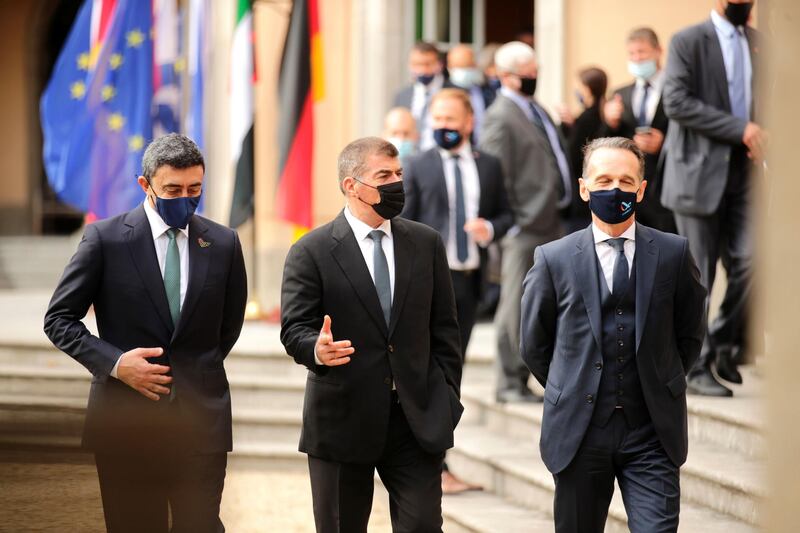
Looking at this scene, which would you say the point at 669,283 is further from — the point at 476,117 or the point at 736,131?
the point at 476,117

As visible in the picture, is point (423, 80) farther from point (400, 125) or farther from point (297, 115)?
point (400, 125)

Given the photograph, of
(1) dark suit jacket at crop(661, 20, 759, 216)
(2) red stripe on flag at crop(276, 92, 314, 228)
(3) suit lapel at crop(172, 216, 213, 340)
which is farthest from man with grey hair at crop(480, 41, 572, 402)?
(2) red stripe on flag at crop(276, 92, 314, 228)

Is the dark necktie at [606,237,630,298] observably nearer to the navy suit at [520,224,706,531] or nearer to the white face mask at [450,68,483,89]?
the navy suit at [520,224,706,531]

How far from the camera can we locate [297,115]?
1277 cm

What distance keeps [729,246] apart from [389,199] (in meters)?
3.22

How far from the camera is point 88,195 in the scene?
13219 millimetres

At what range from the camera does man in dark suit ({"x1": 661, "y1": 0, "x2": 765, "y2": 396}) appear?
759 centimetres

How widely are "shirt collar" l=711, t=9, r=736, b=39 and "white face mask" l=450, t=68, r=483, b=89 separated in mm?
3476

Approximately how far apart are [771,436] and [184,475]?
1699mm

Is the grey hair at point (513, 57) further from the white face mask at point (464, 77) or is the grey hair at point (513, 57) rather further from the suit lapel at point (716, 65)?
the white face mask at point (464, 77)

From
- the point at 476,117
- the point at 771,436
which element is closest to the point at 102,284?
the point at 771,436

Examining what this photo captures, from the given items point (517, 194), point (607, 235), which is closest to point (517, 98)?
point (517, 194)

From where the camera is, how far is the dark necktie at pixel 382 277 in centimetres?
523

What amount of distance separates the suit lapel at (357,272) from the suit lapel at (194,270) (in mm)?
482
